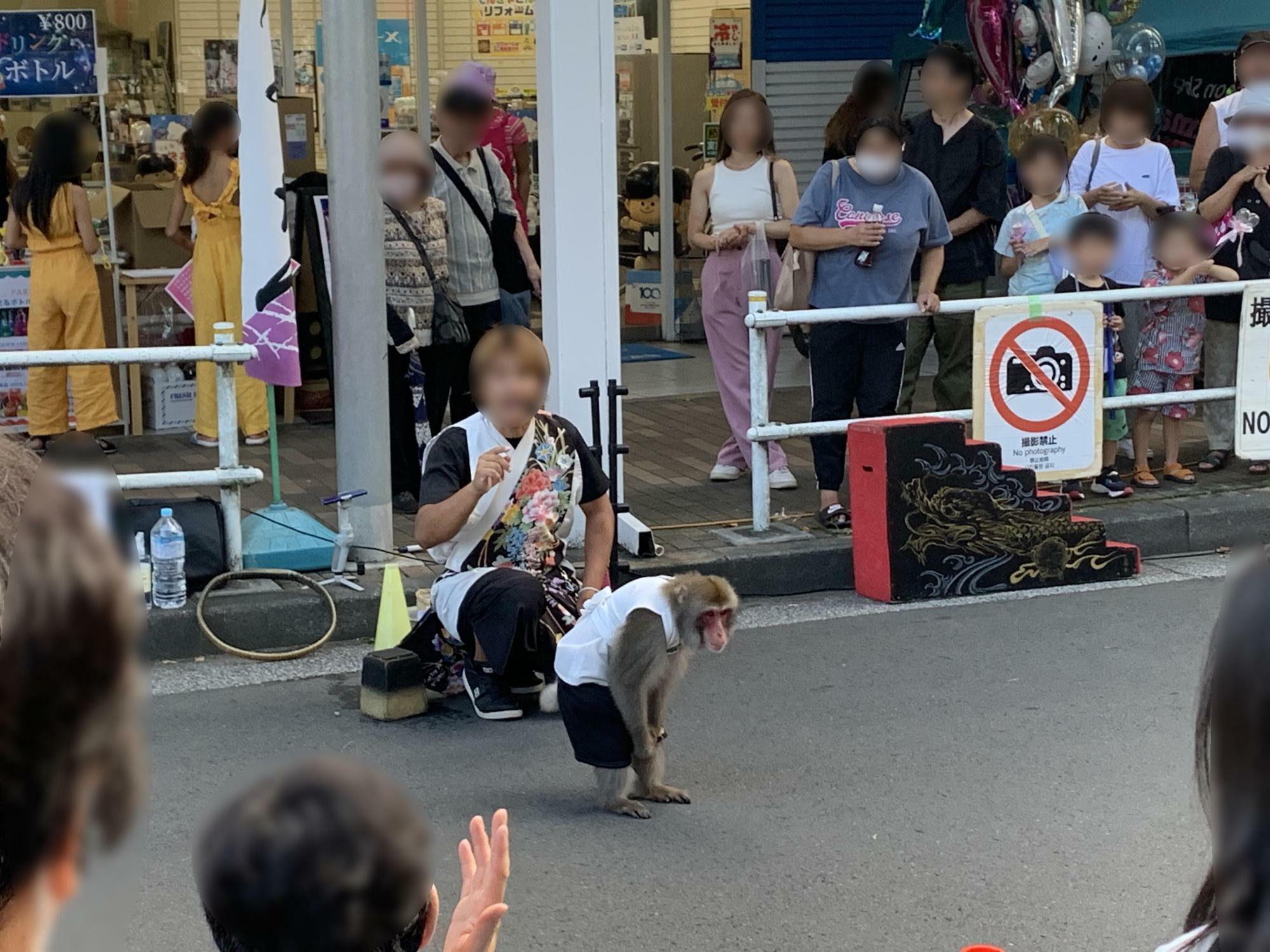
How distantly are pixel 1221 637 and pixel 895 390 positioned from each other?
688 centimetres

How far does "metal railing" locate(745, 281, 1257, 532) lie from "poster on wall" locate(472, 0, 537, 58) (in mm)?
5412

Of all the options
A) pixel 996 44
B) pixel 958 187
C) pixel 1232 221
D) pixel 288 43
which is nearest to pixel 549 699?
pixel 958 187

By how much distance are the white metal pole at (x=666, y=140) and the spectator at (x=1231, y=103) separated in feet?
13.5

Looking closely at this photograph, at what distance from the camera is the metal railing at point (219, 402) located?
5793 mm

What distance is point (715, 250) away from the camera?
25.0 ft

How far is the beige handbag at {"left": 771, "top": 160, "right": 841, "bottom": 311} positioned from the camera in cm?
723

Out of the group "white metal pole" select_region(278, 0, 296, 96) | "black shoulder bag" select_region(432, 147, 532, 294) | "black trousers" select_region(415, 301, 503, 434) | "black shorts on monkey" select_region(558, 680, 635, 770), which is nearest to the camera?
"black shorts on monkey" select_region(558, 680, 635, 770)

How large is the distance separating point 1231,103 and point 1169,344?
1.39 m

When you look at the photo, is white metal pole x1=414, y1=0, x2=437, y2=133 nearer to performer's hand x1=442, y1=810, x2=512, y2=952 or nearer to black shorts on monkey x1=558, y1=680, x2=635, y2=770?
black shorts on monkey x1=558, y1=680, x2=635, y2=770

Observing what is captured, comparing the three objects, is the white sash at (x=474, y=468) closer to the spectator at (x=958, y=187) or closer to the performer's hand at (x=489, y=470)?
the performer's hand at (x=489, y=470)

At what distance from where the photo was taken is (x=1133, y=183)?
765 centimetres

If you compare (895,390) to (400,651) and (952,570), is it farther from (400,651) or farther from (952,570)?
(400,651)

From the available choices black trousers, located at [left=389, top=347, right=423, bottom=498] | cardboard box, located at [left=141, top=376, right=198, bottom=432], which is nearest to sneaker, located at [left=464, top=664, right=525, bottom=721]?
black trousers, located at [left=389, top=347, right=423, bottom=498]

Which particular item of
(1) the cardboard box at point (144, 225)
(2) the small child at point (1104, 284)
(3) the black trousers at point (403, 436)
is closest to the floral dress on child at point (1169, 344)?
(2) the small child at point (1104, 284)
